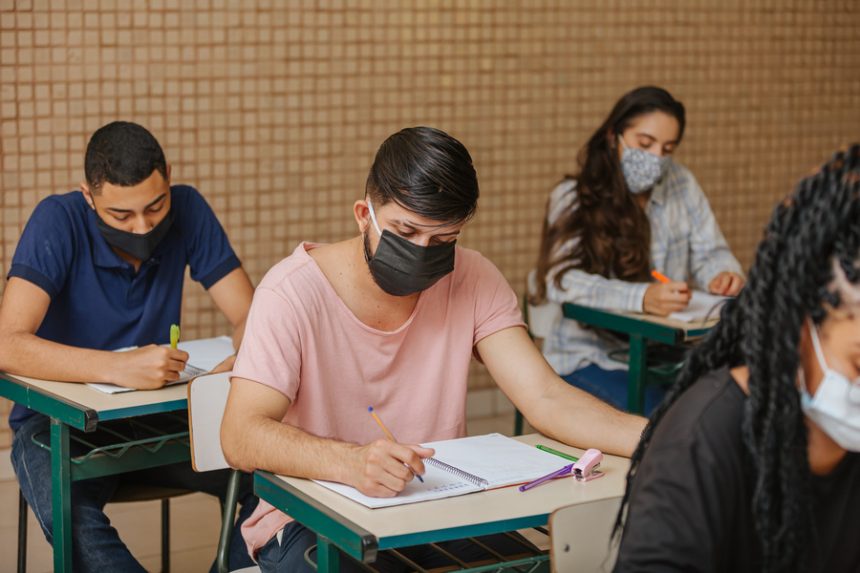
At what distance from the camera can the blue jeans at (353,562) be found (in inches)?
80.0

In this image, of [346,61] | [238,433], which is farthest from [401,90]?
[238,433]

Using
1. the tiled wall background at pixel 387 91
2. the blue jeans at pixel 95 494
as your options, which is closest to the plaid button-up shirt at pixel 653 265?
the tiled wall background at pixel 387 91

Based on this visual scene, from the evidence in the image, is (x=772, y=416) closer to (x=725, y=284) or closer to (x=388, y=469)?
(x=388, y=469)

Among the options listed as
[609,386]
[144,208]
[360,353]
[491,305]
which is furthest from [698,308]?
[144,208]

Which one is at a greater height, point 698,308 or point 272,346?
point 272,346

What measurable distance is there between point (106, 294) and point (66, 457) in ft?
2.04

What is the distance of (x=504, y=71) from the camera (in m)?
4.82

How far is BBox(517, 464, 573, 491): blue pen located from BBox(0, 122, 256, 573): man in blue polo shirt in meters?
1.02

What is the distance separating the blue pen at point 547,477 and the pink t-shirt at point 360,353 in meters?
0.39

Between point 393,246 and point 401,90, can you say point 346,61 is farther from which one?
point 393,246

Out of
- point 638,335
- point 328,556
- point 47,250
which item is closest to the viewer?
point 328,556

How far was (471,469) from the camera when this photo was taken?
1984 mm

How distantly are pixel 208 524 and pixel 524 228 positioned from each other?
197 centimetres

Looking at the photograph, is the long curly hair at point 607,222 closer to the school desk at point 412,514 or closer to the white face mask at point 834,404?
the school desk at point 412,514
